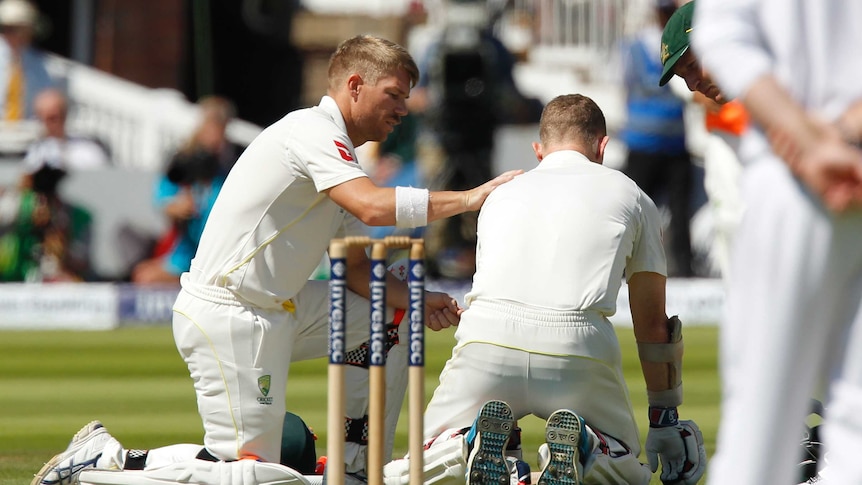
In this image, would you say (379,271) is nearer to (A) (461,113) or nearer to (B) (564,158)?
(B) (564,158)

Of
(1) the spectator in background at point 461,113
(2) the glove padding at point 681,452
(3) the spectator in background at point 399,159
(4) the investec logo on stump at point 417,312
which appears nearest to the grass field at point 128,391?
(2) the glove padding at point 681,452

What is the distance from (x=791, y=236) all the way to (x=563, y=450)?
4.96ft

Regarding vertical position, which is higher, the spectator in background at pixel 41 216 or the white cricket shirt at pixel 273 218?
the spectator in background at pixel 41 216

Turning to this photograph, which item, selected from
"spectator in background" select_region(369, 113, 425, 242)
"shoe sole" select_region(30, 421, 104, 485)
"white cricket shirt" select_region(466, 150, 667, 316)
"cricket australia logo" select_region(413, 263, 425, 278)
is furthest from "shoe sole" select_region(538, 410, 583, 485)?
"spectator in background" select_region(369, 113, 425, 242)

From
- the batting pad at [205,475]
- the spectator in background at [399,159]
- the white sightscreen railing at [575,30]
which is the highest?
the white sightscreen railing at [575,30]

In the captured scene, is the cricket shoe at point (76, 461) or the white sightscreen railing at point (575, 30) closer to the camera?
the cricket shoe at point (76, 461)

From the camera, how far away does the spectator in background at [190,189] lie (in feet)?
40.0

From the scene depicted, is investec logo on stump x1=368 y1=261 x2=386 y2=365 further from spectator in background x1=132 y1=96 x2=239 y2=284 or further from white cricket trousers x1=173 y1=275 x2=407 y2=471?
spectator in background x1=132 y1=96 x2=239 y2=284

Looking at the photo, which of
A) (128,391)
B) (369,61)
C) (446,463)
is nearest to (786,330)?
(446,463)

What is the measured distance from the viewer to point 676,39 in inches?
177

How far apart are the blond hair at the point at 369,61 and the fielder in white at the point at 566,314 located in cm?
56

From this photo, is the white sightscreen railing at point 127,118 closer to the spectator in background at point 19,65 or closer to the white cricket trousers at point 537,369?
the spectator in background at point 19,65

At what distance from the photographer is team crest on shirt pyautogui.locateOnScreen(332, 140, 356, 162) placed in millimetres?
4453

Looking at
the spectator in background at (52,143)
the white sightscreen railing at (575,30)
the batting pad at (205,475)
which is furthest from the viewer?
the white sightscreen railing at (575,30)
